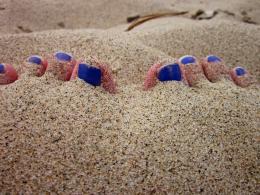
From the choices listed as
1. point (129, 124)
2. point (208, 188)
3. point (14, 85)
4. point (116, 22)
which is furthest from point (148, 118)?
point (116, 22)

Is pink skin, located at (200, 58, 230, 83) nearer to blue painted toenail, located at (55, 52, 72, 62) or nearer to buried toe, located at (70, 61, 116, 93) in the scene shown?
buried toe, located at (70, 61, 116, 93)

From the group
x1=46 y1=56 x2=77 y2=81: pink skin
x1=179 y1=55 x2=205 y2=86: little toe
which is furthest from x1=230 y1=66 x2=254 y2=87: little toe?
x1=46 y1=56 x2=77 y2=81: pink skin

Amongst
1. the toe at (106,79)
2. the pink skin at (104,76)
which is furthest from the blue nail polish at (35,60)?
the toe at (106,79)

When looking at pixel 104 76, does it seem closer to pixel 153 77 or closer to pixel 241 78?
pixel 153 77

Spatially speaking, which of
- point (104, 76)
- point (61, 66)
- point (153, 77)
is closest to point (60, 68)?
point (61, 66)

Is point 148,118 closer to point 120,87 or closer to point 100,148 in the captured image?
point 100,148

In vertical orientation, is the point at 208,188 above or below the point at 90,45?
below

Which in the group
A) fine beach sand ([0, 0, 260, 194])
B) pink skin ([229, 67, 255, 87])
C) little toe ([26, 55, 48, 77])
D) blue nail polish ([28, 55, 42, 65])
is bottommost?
fine beach sand ([0, 0, 260, 194])
